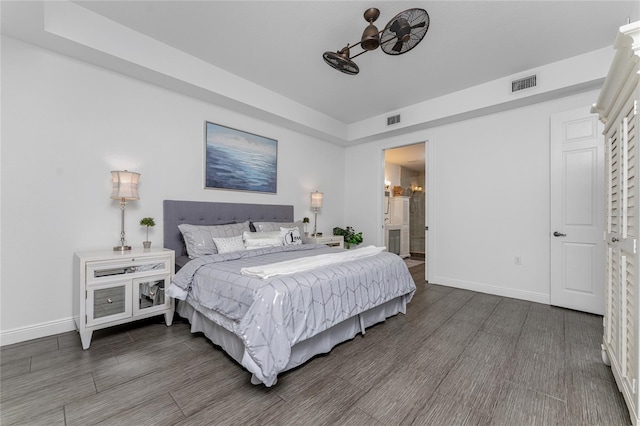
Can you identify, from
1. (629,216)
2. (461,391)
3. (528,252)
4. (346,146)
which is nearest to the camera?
(629,216)

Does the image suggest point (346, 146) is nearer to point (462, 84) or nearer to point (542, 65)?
point (462, 84)

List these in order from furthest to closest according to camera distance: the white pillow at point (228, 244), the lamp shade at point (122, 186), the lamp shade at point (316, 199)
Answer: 1. the lamp shade at point (316, 199)
2. the white pillow at point (228, 244)
3. the lamp shade at point (122, 186)

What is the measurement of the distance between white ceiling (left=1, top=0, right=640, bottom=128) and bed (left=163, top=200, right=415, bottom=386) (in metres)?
1.81

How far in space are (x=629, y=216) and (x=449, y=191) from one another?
2819 mm

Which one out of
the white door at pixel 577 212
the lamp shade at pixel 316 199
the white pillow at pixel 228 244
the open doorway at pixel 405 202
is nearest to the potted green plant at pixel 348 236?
the lamp shade at pixel 316 199

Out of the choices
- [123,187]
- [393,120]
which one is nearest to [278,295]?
[123,187]

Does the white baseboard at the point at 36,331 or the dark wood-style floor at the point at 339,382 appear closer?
the dark wood-style floor at the point at 339,382

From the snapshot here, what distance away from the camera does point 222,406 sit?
1594 millimetres

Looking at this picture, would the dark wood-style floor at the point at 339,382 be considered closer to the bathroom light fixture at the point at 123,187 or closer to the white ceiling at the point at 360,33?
the bathroom light fixture at the point at 123,187

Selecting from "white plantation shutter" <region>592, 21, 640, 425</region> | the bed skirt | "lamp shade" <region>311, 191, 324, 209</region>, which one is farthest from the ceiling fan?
"lamp shade" <region>311, 191, 324, 209</region>

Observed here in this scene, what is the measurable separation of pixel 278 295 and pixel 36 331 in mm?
2341

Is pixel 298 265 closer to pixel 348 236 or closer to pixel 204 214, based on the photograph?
pixel 204 214

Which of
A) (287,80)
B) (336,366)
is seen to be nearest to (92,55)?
(287,80)

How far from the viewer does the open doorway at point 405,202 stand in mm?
6617
